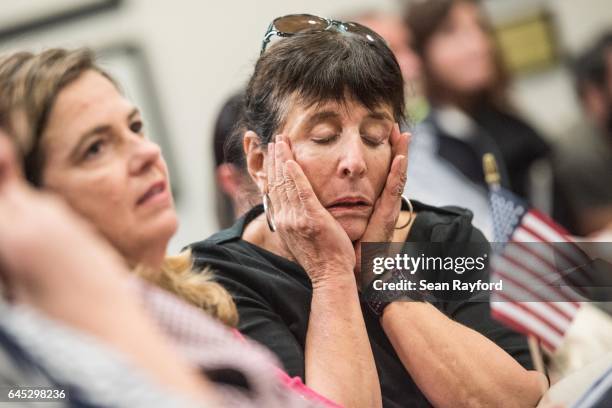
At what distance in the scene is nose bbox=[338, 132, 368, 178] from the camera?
3.20ft

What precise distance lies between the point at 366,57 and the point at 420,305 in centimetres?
28

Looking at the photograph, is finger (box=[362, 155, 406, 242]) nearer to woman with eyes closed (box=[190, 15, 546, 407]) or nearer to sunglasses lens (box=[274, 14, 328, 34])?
woman with eyes closed (box=[190, 15, 546, 407])

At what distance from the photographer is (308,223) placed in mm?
976

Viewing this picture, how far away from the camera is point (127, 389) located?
0.59m

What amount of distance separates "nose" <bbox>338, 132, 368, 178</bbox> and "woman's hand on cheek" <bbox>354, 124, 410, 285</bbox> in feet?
0.14

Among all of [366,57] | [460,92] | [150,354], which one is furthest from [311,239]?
[460,92]

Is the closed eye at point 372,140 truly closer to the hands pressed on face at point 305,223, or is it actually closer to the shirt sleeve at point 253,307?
the hands pressed on face at point 305,223

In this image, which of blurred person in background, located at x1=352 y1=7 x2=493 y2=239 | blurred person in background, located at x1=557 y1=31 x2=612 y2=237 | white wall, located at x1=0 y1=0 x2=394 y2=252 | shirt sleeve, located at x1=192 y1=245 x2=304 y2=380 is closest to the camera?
shirt sleeve, located at x1=192 y1=245 x2=304 y2=380

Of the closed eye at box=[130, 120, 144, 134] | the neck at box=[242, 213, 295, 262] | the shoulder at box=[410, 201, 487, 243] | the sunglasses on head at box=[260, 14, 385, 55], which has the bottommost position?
the neck at box=[242, 213, 295, 262]

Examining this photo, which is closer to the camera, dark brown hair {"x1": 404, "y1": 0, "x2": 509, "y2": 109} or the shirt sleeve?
the shirt sleeve

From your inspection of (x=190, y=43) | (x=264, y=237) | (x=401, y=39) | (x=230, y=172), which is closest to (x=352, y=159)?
(x=264, y=237)

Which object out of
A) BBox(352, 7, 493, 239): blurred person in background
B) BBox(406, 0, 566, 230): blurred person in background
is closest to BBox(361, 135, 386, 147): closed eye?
BBox(352, 7, 493, 239): blurred person in background

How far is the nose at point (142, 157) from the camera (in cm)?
84

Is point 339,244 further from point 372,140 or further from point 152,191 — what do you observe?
point 152,191
